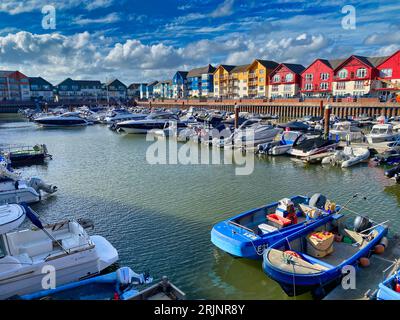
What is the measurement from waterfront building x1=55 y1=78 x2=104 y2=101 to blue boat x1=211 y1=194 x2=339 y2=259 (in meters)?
139

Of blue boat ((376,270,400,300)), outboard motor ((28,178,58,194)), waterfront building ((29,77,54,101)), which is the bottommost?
blue boat ((376,270,400,300))

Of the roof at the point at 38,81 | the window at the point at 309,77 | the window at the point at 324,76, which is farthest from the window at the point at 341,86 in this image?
the roof at the point at 38,81

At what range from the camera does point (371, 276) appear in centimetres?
995

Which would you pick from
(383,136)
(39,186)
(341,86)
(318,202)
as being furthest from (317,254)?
(341,86)

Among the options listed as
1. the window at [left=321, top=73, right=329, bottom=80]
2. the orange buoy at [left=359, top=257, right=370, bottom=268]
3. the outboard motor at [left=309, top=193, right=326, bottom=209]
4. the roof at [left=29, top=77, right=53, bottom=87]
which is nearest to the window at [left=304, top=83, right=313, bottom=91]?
the window at [left=321, top=73, right=329, bottom=80]

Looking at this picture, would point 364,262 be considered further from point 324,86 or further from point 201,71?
point 201,71

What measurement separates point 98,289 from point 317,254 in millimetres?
6965

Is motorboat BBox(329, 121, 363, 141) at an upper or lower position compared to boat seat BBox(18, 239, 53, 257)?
upper

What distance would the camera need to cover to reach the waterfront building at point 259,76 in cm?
8669

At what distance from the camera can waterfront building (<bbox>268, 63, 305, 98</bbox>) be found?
261 feet

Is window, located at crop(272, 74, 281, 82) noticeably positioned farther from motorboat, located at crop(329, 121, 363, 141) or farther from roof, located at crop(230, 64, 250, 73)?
motorboat, located at crop(329, 121, 363, 141)

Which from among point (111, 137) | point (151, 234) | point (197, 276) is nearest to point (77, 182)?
point (151, 234)

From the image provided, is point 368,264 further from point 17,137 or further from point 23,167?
point 17,137

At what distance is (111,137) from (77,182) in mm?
25579
